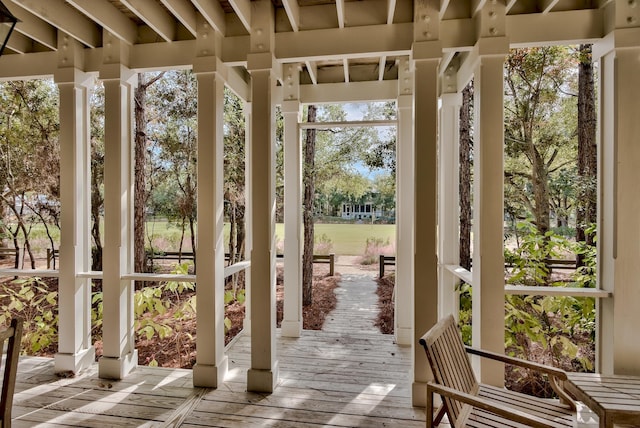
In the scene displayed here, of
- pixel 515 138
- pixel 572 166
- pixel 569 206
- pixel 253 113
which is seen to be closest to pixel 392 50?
pixel 253 113

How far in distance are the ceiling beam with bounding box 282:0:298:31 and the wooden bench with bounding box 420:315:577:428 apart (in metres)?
2.45

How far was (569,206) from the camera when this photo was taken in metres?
4.15

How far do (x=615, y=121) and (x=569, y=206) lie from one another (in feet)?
7.85

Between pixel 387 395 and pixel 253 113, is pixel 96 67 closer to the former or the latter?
pixel 253 113

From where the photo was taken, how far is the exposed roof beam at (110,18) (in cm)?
231

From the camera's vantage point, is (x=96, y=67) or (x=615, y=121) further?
(x=96, y=67)

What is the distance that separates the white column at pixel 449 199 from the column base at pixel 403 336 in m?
0.53

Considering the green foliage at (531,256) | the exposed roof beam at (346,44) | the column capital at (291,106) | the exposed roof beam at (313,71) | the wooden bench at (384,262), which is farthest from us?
the wooden bench at (384,262)

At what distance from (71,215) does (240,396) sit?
2.24 meters

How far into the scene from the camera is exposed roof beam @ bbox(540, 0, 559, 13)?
7.18ft

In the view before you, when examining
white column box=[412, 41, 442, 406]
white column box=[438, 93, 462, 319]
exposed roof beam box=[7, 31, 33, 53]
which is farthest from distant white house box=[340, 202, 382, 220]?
exposed roof beam box=[7, 31, 33, 53]

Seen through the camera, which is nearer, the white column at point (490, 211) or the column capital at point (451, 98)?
the white column at point (490, 211)

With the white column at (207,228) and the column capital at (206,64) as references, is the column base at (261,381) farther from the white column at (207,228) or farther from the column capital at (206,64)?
the column capital at (206,64)

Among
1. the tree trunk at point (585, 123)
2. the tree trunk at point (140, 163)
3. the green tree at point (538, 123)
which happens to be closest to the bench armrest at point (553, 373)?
the green tree at point (538, 123)
